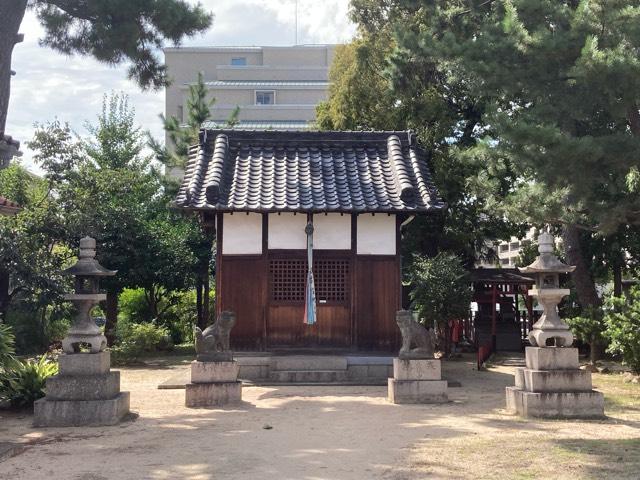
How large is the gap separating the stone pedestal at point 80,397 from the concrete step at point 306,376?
417 centimetres

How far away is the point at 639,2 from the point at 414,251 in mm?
11238

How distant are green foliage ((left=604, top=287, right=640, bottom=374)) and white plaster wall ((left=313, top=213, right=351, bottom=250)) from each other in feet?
19.0

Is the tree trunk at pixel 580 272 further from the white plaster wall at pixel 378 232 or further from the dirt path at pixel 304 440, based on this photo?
the dirt path at pixel 304 440

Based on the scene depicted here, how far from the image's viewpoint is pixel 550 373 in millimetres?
9930

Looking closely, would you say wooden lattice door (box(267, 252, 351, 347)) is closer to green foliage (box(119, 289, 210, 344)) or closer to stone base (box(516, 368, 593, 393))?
stone base (box(516, 368, 593, 393))

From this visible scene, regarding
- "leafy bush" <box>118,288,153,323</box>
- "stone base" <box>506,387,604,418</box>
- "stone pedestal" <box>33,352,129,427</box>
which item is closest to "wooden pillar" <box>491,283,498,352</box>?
"stone base" <box>506,387,604,418</box>

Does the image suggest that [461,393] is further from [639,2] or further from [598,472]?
[639,2]

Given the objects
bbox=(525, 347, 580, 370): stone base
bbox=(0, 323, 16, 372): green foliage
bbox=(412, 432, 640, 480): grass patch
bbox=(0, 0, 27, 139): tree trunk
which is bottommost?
bbox=(412, 432, 640, 480): grass patch

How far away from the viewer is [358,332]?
14.1 metres

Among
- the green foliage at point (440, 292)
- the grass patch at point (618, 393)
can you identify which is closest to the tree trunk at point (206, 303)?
the green foliage at point (440, 292)

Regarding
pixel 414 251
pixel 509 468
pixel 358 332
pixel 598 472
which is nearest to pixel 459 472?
pixel 509 468

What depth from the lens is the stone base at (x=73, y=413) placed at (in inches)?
370

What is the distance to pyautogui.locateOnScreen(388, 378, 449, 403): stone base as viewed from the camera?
11250mm

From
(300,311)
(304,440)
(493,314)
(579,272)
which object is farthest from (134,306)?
(304,440)
